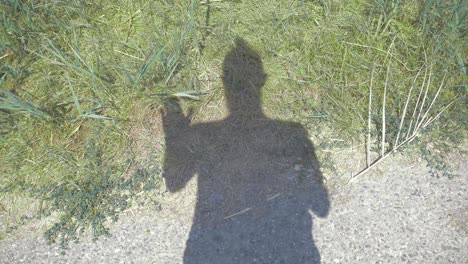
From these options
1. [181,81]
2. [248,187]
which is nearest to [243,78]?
[181,81]

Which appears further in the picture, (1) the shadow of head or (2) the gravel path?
(1) the shadow of head

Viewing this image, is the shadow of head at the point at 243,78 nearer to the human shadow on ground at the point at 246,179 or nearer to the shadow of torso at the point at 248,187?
the human shadow on ground at the point at 246,179

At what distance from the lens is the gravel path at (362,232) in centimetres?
241

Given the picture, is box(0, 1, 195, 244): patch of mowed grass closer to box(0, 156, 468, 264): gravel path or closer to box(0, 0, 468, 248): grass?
box(0, 0, 468, 248): grass

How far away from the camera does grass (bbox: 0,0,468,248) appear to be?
2.77 meters

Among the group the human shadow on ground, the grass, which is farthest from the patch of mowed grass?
the human shadow on ground

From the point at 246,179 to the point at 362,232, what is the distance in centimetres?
78

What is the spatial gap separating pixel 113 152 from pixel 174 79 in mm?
708

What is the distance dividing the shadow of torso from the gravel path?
0.12m

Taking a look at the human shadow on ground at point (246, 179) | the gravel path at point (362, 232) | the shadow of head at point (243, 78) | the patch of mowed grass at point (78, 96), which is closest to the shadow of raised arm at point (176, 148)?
the human shadow on ground at point (246, 179)

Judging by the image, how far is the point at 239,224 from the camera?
255 cm

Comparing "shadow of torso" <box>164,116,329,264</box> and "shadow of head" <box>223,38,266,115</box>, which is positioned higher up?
"shadow of head" <box>223,38,266,115</box>

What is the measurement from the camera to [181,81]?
3117mm

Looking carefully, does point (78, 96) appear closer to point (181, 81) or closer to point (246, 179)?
point (181, 81)
